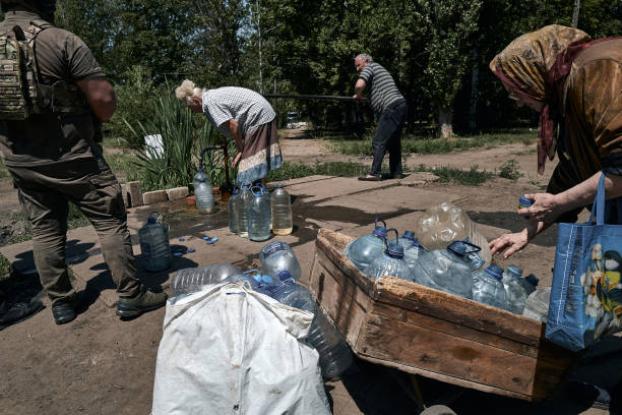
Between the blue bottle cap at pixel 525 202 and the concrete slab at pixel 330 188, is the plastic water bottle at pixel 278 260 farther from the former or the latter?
the concrete slab at pixel 330 188

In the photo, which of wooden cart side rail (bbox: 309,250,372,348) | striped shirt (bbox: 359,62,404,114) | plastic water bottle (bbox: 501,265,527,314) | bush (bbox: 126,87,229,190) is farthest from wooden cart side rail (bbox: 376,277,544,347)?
striped shirt (bbox: 359,62,404,114)

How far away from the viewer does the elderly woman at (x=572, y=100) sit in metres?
1.63

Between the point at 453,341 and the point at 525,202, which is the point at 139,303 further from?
the point at 525,202

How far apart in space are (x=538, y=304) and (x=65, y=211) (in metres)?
3.06

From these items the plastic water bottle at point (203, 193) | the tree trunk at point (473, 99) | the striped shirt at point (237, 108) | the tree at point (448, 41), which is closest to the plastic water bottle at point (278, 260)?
the striped shirt at point (237, 108)

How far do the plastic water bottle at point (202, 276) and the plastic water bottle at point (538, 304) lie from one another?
6.16 ft

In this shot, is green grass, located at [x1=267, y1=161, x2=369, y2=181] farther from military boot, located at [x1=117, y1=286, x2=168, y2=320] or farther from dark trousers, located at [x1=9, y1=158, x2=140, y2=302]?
dark trousers, located at [x1=9, y1=158, x2=140, y2=302]

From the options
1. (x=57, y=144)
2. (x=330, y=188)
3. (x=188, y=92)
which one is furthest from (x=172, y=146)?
(x=57, y=144)

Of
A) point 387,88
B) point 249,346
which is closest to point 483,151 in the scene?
point 387,88

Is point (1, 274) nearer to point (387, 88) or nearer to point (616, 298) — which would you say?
point (616, 298)

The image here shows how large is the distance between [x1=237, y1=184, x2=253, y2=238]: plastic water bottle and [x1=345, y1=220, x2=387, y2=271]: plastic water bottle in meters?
2.45

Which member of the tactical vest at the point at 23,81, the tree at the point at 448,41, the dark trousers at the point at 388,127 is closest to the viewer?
the tactical vest at the point at 23,81

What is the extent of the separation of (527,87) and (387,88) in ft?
18.1

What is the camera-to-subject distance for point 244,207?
471 cm
